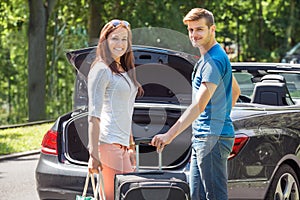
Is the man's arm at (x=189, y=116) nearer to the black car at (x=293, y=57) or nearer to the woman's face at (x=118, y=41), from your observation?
the woman's face at (x=118, y=41)

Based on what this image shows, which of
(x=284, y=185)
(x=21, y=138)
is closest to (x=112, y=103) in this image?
(x=284, y=185)

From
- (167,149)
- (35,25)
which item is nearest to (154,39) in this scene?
(35,25)

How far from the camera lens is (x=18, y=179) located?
10.9 metres

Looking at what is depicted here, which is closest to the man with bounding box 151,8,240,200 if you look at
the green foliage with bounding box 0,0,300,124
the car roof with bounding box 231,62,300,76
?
the car roof with bounding box 231,62,300,76

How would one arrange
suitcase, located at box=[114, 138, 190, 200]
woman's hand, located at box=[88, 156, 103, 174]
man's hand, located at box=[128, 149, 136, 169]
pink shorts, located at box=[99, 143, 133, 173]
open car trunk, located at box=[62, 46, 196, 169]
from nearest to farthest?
1. suitcase, located at box=[114, 138, 190, 200]
2. woman's hand, located at box=[88, 156, 103, 174]
3. pink shorts, located at box=[99, 143, 133, 173]
4. man's hand, located at box=[128, 149, 136, 169]
5. open car trunk, located at box=[62, 46, 196, 169]

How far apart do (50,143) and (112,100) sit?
1.38m

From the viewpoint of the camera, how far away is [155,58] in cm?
767

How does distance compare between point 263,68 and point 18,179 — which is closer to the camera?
point 263,68

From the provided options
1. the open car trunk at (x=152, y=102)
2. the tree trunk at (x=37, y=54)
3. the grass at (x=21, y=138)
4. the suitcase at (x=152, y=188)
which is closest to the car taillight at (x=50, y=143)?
the open car trunk at (x=152, y=102)

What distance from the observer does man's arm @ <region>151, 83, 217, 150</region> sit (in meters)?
5.52

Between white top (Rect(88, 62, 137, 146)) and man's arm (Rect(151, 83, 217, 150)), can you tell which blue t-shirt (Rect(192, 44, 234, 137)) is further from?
white top (Rect(88, 62, 137, 146))

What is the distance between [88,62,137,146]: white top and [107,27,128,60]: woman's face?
0.14 m

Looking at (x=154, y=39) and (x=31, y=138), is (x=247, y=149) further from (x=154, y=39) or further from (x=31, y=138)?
(x=154, y=39)

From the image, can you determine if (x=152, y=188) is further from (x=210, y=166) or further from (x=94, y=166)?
(x=94, y=166)
